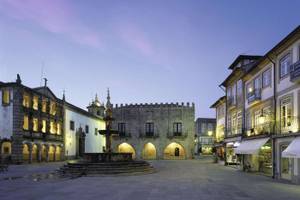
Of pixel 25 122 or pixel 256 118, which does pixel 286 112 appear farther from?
pixel 25 122

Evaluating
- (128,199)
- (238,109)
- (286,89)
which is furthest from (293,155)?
(238,109)

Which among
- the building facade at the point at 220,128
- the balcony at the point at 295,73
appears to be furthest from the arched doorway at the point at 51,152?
the balcony at the point at 295,73

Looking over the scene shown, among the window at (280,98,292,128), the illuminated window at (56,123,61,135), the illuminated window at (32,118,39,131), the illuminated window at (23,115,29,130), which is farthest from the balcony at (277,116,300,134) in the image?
the illuminated window at (56,123,61,135)

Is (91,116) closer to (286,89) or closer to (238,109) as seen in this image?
(238,109)

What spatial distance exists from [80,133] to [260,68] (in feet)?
121

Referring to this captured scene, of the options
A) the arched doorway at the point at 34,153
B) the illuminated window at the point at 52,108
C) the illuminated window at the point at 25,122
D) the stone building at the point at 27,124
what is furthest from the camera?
the illuminated window at the point at 52,108

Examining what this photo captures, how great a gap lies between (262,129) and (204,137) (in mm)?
67404

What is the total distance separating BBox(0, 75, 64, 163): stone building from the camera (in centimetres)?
3828

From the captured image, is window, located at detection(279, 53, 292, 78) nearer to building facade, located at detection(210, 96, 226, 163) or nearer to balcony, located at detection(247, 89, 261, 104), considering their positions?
balcony, located at detection(247, 89, 261, 104)

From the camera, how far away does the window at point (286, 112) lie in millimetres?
21497

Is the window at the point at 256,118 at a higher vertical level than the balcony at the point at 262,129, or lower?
higher

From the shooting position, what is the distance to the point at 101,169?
24656 millimetres

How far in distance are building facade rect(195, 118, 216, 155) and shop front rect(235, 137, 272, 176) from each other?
191 ft

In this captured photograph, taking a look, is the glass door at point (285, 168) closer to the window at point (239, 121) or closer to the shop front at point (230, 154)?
the window at point (239, 121)
